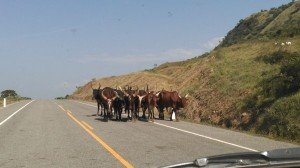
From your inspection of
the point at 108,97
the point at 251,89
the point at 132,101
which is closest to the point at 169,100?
the point at 132,101

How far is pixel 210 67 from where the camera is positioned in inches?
1667

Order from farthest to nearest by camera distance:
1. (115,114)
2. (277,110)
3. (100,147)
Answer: (115,114), (277,110), (100,147)


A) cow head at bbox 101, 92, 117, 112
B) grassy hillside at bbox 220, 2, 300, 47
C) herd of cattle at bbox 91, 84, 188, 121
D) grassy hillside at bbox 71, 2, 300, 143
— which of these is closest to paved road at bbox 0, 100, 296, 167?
grassy hillside at bbox 71, 2, 300, 143

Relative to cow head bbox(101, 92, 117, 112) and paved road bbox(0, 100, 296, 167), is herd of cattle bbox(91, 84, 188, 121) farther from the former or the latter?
paved road bbox(0, 100, 296, 167)

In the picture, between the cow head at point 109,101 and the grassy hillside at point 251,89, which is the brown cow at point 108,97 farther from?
the grassy hillside at point 251,89

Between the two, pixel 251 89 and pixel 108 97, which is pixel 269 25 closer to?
pixel 251 89

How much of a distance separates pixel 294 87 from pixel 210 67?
19.0 m

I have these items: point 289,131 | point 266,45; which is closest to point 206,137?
point 289,131

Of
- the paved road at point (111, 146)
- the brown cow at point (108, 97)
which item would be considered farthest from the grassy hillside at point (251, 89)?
the brown cow at point (108, 97)

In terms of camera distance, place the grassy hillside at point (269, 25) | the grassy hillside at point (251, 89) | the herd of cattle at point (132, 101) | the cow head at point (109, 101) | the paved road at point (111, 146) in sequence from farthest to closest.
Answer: the grassy hillside at point (269, 25)
the herd of cattle at point (132, 101)
the cow head at point (109, 101)
the grassy hillside at point (251, 89)
the paved road at point (111, 146)

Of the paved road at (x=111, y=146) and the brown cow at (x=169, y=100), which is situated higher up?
the brown cow at (x=169, y=100)

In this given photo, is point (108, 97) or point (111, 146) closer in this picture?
point (111, 146)

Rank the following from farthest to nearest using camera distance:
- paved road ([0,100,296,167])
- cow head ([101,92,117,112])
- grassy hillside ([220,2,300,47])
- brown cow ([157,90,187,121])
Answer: grassy hillside ([220,2,300,47])
brown cow ([157,90,187,121])
cow head ([101,92,117,112])
paved road ([0,100,296,167])

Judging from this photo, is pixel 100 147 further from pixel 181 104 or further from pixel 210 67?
pixel 210 67
